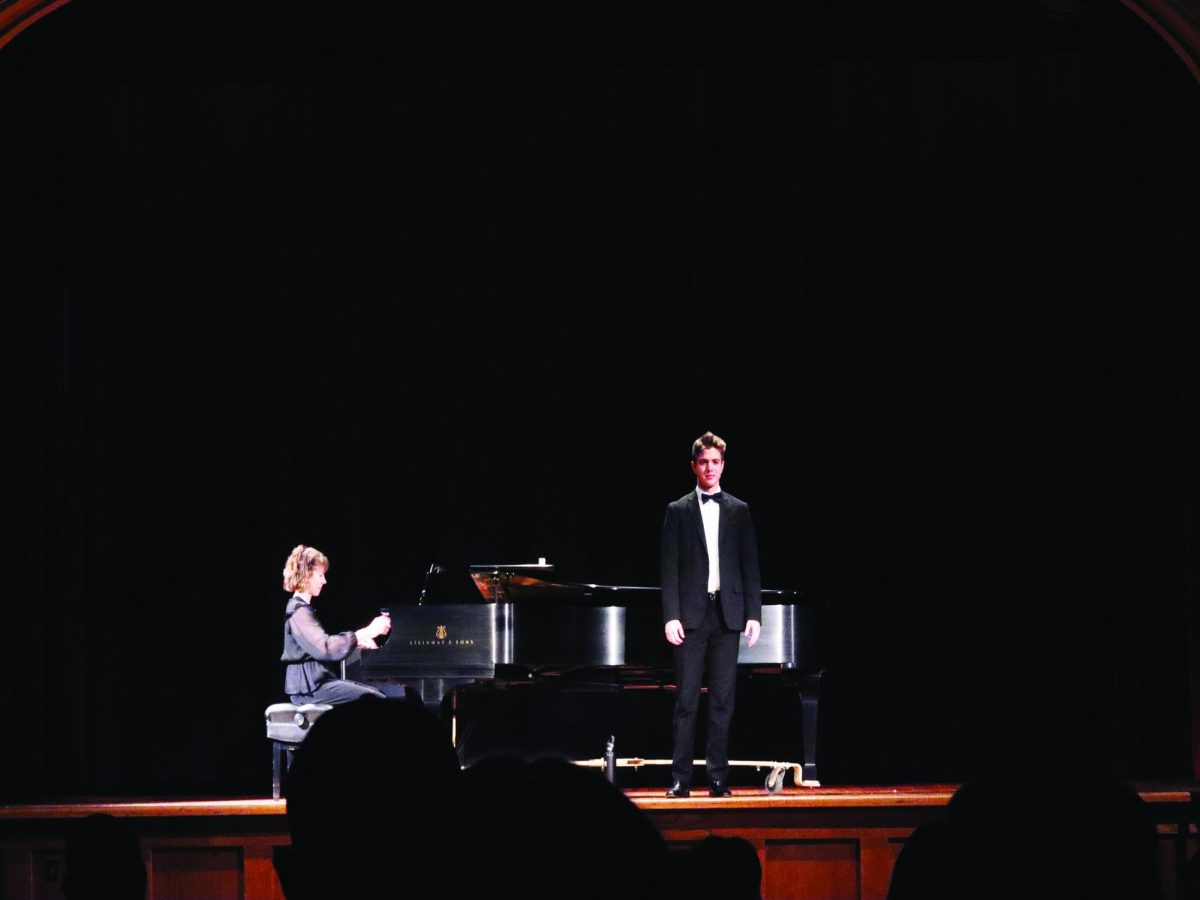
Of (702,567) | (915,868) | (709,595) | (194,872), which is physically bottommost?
(194,872)

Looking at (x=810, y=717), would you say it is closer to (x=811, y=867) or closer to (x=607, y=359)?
(x=811, y=867)

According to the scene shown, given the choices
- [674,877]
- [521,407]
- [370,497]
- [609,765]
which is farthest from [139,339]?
[674,877]

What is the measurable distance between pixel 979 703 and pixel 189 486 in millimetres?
4213

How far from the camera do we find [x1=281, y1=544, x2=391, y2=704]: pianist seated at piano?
21.9ft

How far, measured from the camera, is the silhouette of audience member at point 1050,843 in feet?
3.47

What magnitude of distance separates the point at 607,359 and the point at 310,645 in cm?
228

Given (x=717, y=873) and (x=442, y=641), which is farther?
(x=442, y=641)

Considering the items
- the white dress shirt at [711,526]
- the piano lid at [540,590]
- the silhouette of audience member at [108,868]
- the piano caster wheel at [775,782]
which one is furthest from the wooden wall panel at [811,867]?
the silhouette of audience member at [108,868]

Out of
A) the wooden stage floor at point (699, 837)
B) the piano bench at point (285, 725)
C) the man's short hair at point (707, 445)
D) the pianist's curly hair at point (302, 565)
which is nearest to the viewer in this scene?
the wooden stage floor at point (699, 837)

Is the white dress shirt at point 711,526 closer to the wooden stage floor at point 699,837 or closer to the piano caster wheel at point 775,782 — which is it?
the wooden stage floor at point 699,837

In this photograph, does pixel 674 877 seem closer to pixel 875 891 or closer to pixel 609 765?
pixel 875 891

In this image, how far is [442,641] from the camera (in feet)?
21.3

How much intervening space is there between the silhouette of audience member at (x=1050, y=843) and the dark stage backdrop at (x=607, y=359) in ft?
21.5

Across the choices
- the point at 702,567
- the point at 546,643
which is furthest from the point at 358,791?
the point at 546,643
